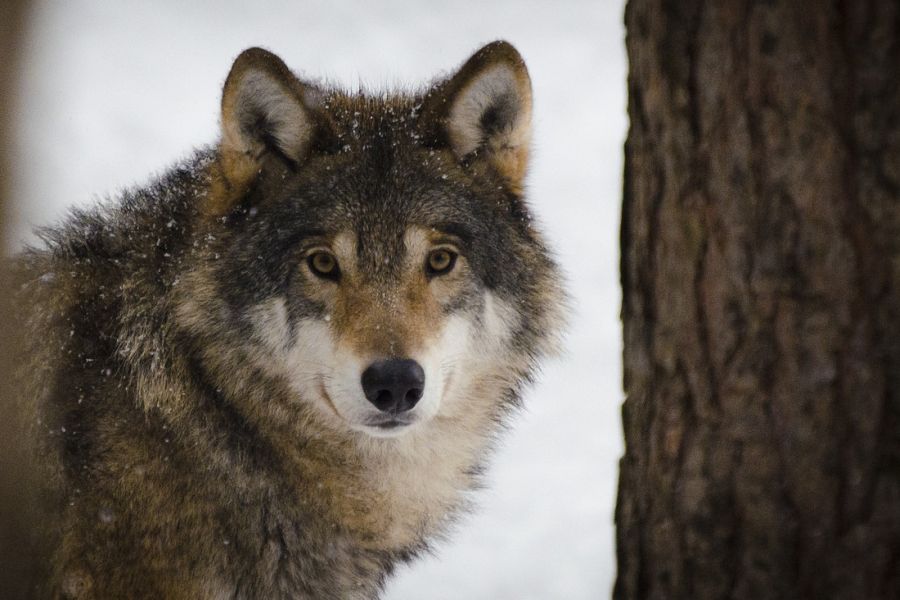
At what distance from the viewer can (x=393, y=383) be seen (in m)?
3.16

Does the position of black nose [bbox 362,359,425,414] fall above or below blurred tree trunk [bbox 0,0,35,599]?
above

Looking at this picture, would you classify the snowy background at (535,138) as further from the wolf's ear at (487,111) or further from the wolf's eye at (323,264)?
the wolf's eye at (323,264)

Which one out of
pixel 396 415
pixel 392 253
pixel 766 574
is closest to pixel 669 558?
pixel 766 574

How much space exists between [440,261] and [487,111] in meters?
0.68

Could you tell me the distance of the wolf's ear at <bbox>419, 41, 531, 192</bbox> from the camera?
3625mm

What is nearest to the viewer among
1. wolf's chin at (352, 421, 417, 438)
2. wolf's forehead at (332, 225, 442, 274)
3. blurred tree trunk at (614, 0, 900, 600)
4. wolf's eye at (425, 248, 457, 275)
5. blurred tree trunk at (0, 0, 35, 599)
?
blurred tree trunk at (614, 0, 900, 600)

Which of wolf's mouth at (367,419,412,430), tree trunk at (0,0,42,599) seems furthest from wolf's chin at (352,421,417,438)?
tree trunk at (0,0,42,599)

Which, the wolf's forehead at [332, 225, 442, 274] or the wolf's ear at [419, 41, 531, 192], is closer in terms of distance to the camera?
the wolf's forehead at [332, 225, 442, 274]

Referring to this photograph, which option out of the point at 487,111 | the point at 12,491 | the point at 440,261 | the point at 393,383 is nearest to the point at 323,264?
the point at 440,261

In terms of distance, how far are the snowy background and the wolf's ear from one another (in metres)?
0.72

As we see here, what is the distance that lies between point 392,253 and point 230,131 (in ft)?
2.52

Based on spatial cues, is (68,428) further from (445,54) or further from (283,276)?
(445,54)

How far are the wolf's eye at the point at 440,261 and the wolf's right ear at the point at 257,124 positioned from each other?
2.10 feet

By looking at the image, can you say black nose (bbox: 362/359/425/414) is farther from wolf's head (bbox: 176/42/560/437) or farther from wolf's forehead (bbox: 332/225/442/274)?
wolf's forehead (bbox: 332/225/442/274)
